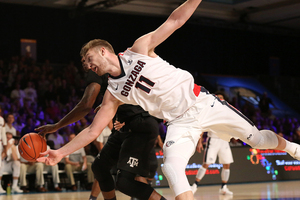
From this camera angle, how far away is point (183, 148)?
3562 mm

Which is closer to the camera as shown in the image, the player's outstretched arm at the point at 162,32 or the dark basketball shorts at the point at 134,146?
the player's outstretched arm at the point at 162,32

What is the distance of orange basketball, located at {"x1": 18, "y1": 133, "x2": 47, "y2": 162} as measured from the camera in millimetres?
4012

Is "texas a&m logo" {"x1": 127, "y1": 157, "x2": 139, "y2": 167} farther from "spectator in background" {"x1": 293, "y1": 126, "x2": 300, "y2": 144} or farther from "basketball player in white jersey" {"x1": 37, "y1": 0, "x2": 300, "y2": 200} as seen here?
"spectator in background" {"x1": 293, "y1": 126, "x2": 300, "y2": 144}

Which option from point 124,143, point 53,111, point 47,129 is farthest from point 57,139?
point 124,143

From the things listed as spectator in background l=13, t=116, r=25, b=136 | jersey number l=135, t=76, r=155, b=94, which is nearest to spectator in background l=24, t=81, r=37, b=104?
spectator in background l=13, t=116, r=25, b=136

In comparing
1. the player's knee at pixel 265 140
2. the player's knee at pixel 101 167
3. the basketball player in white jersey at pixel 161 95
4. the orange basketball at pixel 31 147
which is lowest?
the player's knee at pixel 101 167

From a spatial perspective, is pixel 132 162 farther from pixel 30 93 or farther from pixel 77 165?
pixel 30 93

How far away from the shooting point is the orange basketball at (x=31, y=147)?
13.2 feet

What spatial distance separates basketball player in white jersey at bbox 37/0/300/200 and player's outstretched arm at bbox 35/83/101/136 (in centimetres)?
74

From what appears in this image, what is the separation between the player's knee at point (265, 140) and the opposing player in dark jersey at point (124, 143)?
1.19m

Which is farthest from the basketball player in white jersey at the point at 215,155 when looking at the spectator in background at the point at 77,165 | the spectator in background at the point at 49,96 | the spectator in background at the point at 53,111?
the spectator in background at the point at 49,96

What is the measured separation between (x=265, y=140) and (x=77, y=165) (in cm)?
690

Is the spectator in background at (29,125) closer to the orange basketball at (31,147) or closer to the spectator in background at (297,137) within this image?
the orange basketball at (31,147)

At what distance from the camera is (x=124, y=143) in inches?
172
